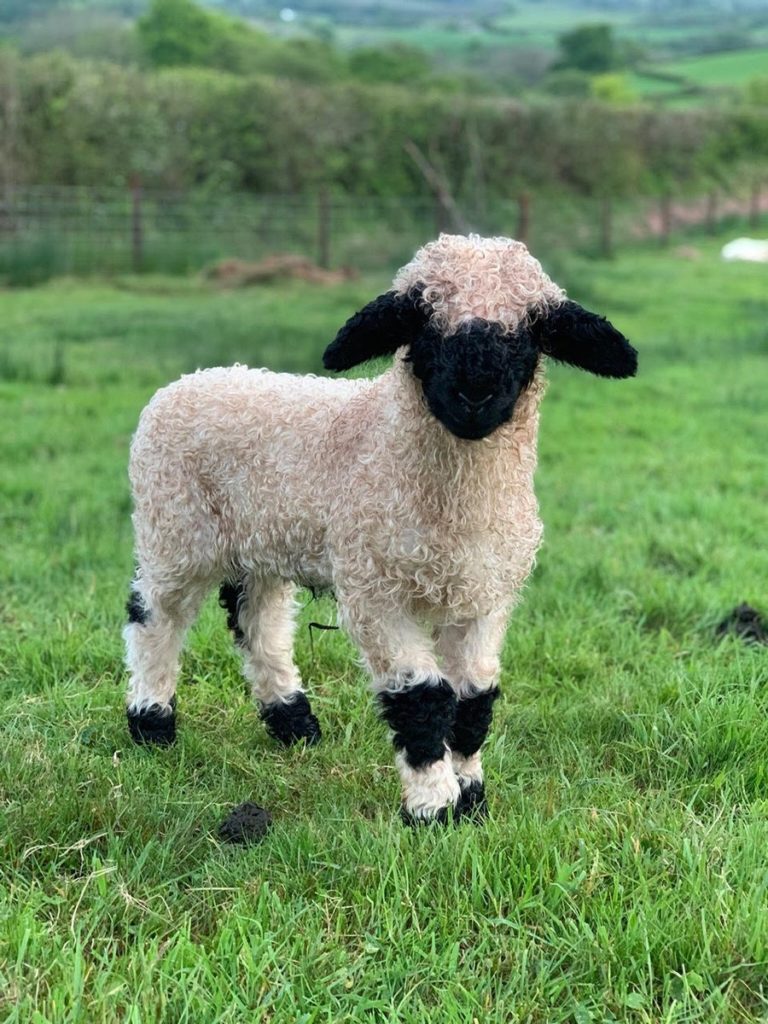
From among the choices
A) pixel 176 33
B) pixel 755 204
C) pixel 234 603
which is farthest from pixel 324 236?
pixel 176 33

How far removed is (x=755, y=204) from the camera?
33875 mm

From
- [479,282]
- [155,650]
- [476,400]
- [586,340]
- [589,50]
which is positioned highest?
[479,282]

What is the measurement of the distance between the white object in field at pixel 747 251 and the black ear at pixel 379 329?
23.3 m

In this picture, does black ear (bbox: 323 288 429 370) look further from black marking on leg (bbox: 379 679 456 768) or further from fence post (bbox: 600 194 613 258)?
fence post (bbox: 600 194 613 258)

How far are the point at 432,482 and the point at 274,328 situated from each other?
351 inches

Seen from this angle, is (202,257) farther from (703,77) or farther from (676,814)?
(703,77)

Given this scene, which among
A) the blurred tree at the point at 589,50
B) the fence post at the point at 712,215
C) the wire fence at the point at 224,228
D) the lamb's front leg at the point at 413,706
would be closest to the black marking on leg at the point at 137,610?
the lamb's front leg at the point at 413,706

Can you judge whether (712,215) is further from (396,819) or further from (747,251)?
(396,819)

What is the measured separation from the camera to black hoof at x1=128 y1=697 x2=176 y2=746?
378 centimetres

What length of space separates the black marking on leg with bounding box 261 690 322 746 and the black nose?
65.4 inches

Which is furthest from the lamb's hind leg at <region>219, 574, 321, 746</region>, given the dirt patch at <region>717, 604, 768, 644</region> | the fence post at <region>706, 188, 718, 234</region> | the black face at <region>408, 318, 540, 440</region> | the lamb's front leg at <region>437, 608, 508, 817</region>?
the fence post at <region>706, 188, 718, 234</region>

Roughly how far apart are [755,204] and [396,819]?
114 feet

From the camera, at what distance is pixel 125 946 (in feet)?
8.81

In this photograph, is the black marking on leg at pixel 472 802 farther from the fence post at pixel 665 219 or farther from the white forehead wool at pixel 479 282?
the fence post at pixel 665 219
